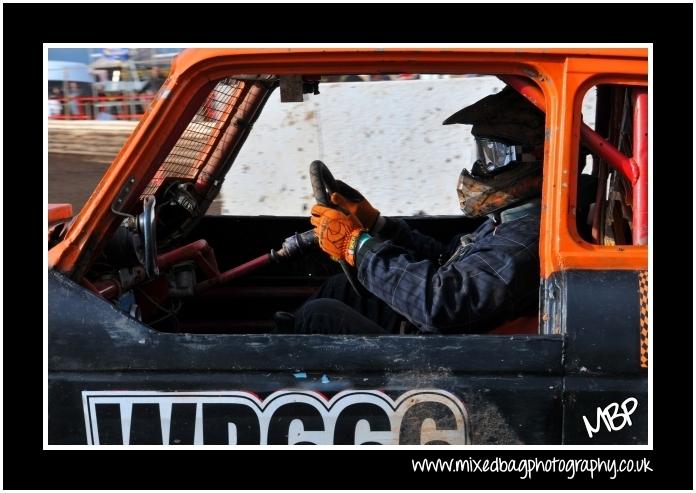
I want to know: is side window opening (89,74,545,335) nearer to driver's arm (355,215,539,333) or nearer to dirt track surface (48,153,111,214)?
driver's arm (355,215,539,333)

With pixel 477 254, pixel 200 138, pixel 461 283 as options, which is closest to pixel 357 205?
pixel 200 138

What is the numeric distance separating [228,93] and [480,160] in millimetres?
839

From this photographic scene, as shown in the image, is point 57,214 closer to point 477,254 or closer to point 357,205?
point 357,205

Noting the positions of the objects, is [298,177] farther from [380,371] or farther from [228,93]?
[380,371]

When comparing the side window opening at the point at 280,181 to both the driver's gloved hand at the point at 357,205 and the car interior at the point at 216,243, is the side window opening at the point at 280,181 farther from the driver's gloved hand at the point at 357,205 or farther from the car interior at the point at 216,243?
the driver's gloved hand at the point at 357,205

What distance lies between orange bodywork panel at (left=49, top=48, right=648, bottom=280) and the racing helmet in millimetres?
372

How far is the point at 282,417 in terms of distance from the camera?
2.03m

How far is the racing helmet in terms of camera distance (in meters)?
2.46

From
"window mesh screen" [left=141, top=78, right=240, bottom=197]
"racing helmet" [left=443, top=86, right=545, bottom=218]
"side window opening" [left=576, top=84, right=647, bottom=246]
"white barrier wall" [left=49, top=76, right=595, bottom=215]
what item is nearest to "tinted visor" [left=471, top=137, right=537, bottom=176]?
"racing helmet" [left=443, top=86, right=545, bottom=218]

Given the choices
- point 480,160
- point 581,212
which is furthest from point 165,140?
point 581,212

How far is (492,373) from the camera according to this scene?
2.00 m

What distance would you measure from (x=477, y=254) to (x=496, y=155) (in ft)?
1.09

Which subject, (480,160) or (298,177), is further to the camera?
(298,177)

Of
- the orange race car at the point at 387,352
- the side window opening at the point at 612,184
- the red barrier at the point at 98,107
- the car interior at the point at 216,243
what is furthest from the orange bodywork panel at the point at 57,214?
the red barrier at the point at 98,107
